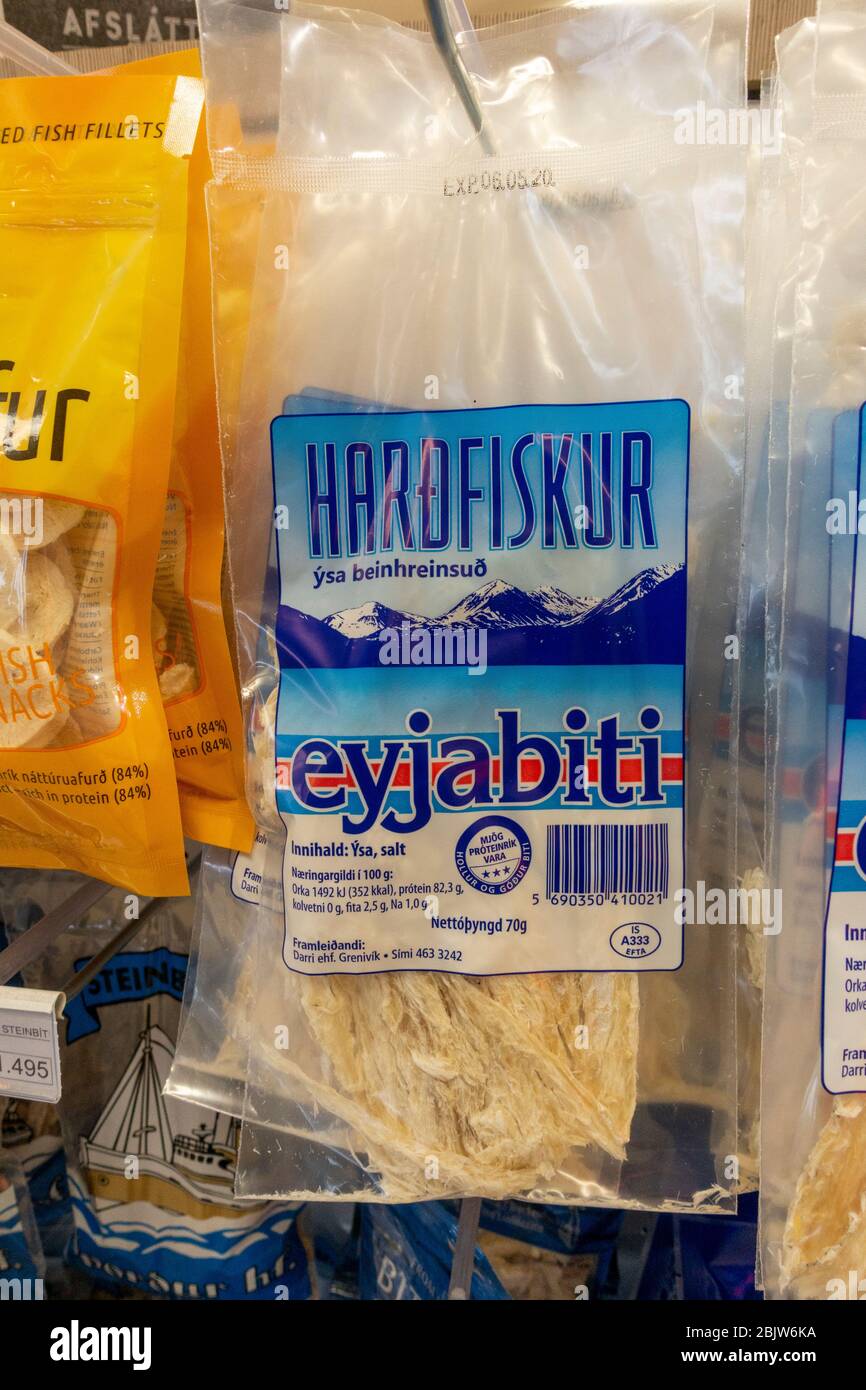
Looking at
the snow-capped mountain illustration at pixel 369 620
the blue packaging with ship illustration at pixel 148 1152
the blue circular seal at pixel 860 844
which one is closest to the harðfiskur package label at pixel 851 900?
the blue circular seal at pixel 860 844

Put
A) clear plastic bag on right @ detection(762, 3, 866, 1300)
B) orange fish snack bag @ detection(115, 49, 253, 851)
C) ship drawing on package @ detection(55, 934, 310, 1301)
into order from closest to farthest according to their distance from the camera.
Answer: clear plastic bag on right @ detection(762, 3, 866, 1300)
orange fish snack bag @ detection(115, 49, 253, 851)
ship drawing on package @ detection(55, 934, 310, 1301)

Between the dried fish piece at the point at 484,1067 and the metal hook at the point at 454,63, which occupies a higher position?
the metal hook at the point at 454,63

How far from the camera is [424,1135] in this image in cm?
59

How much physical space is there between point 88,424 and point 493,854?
14.8 inches

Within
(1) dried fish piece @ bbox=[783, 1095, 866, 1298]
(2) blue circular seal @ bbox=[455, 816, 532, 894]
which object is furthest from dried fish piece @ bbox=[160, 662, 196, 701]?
(1) dried fish piece @ bbox=[783, 1095, 866, 1298]

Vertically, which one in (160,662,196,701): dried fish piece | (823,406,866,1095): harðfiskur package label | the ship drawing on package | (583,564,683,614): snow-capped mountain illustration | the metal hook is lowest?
the ship drawing on package

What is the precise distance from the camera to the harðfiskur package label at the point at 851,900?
1.68 ft

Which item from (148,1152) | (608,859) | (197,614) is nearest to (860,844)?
(608,859)

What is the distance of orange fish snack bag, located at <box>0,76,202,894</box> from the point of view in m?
0.58

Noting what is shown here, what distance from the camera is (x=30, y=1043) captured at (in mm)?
608

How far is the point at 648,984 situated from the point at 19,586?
1.59 ft

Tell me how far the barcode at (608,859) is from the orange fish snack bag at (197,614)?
23 cm

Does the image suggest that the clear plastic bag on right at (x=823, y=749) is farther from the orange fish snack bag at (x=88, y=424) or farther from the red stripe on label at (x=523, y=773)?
the orange fish snack bag at (x=88, y=424)

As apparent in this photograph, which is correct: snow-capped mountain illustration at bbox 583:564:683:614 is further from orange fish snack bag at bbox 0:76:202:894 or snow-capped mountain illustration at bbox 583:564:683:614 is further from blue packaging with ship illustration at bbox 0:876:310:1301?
blue packaging with ship illustration at bbox 0:876:310:1301
